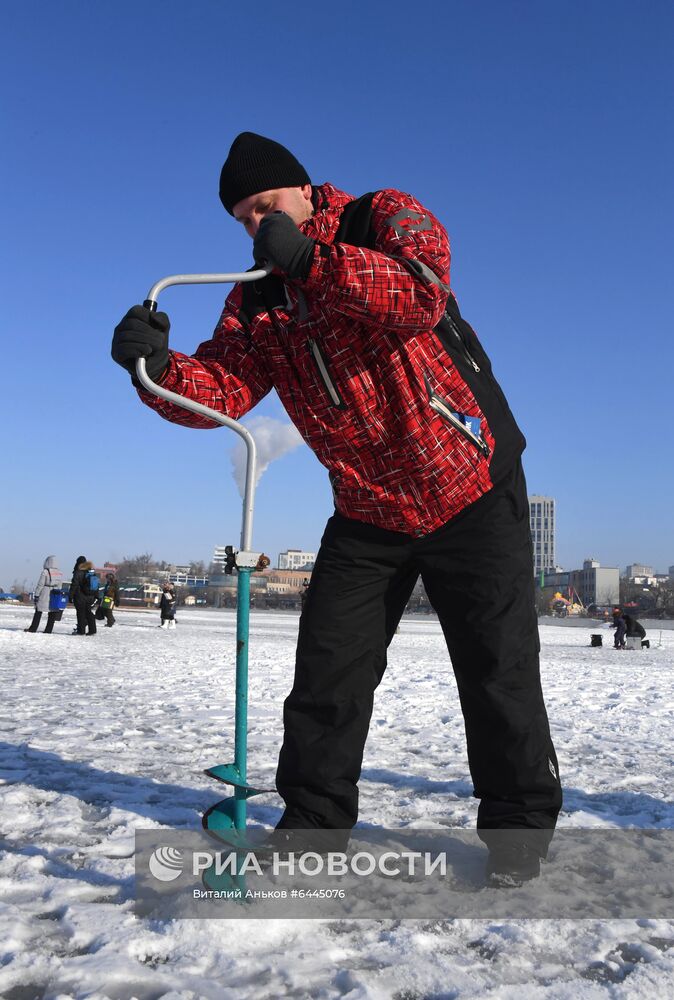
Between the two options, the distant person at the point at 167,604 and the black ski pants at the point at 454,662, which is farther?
the distant person at the point at 167,604

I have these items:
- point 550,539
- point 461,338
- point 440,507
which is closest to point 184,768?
point 440,507

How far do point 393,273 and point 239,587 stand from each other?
0.92 m

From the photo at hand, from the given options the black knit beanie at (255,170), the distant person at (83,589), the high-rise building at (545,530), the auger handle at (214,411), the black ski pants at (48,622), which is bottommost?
the black ski pants at (48,622)

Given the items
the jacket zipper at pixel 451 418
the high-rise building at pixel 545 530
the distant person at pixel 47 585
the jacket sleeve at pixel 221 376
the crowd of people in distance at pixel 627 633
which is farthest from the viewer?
the high-rise building at pixel 545 530

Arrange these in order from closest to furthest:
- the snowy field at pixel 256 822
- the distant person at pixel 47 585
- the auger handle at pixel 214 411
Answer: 1. the snowy field at pixel 256 822
2. the auger handle at pixel 214 411
3. the distant person at pixel 47 585

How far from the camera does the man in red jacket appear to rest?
7.17 ft

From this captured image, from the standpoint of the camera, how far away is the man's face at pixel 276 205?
90.4 inches

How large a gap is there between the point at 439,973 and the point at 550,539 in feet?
601

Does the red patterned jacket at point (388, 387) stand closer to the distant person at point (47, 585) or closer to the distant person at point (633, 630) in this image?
the distant person at point (47, 585)

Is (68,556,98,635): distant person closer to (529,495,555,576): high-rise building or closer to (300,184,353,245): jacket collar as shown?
(300,184,353,245): jacket collar

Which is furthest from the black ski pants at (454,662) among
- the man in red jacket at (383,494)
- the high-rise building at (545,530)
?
the high-rise building at (545,530)

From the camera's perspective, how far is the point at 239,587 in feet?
6.58

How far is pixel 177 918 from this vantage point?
1790mm

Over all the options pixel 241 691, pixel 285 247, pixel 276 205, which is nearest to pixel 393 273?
pixel 285 247
